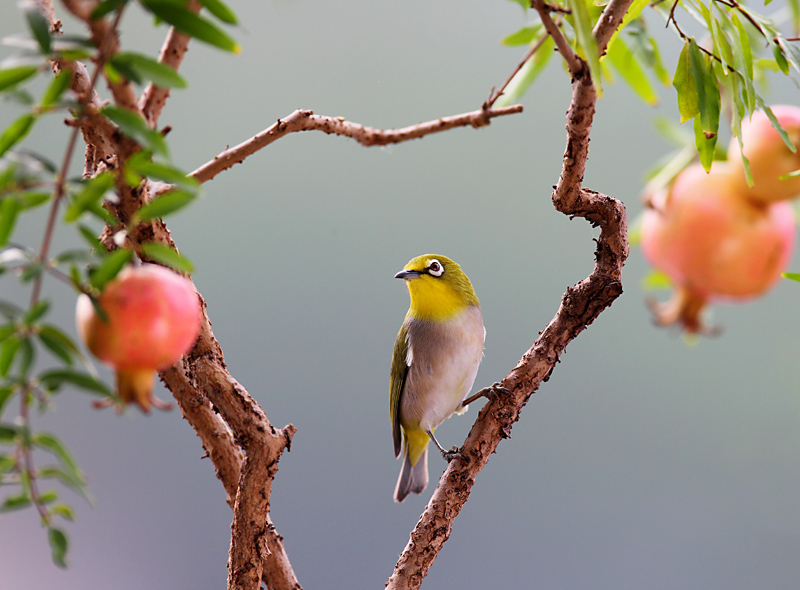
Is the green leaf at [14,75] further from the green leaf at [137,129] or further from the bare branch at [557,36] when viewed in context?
the bare branch at [557,36]

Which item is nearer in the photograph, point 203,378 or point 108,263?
point 108,263

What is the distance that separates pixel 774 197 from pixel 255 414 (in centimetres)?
69

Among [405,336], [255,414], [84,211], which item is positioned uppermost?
[405,336]

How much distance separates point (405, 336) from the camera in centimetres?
150

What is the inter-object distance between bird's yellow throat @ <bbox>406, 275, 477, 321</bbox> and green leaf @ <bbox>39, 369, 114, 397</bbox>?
108 centimetres

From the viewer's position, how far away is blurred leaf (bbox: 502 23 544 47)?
984mm

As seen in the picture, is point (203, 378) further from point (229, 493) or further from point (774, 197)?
point (774, 197)

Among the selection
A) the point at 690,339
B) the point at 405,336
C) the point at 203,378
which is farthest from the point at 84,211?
the point at 405,336

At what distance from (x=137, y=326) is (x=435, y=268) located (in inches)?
42.3

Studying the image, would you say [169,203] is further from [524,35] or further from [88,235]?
[524,35]

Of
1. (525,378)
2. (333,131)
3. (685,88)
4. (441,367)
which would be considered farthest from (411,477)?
(685,88)

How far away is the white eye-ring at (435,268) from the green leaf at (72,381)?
106 centimetres

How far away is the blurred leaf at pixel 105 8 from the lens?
37 centimetres

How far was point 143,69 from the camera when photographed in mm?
399
